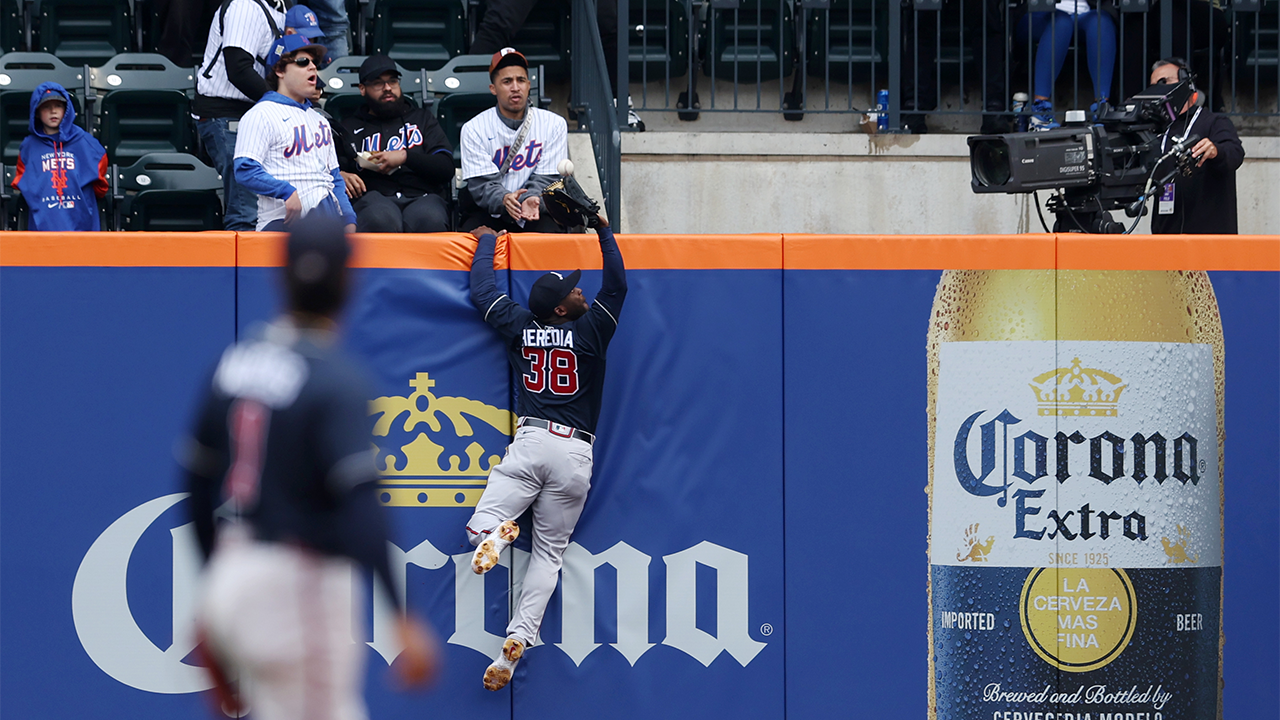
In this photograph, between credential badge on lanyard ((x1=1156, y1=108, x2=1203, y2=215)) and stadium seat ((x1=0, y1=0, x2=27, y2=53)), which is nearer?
credential badge on lanyard ((x1=1156, y1=108, x2=1203, y2=215))

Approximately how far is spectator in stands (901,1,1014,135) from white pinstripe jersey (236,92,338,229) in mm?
4201

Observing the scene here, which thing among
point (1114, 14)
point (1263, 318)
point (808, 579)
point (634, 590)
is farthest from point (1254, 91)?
point (634, 590)

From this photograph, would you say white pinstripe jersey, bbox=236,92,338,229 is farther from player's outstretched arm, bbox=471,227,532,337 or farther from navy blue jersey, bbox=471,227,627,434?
navy blue jersey, bbox=471,227,627,434

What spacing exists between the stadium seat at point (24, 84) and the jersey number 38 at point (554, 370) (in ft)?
13.9

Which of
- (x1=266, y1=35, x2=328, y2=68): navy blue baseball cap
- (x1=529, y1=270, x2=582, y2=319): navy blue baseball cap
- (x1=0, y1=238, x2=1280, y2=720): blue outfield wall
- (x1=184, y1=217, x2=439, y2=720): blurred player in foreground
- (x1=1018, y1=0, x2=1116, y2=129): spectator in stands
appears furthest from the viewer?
(x1=1018, y1=0, x2=1116, y2=129): spectator in stands

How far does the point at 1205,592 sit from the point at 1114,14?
4505 mm

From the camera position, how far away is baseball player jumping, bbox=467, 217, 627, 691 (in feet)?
20.2

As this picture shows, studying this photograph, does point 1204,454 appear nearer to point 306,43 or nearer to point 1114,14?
point 1114,14

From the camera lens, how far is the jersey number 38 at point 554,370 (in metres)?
6.19

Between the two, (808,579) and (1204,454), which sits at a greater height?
(1204,454)

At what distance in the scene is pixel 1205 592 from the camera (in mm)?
6516

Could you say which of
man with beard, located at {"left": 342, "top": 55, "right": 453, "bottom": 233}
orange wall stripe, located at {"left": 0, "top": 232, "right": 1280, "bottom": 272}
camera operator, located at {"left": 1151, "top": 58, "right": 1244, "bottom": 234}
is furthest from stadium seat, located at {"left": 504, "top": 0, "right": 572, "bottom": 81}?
camera operator, located at {"left": 1151, "top": 58, "right": 1244, "bottom": 234}

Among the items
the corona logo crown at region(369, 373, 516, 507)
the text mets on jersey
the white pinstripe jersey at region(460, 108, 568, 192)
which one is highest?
the white pinstripe jersey at region(460, 108, 568, 192)

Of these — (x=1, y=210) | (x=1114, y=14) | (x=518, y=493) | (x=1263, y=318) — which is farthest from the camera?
(x=1114, y=14)
